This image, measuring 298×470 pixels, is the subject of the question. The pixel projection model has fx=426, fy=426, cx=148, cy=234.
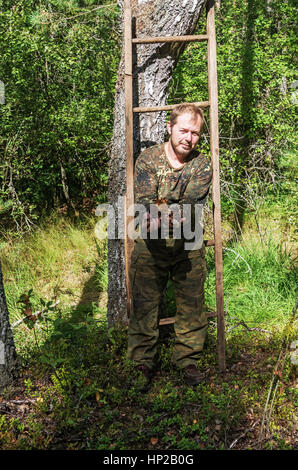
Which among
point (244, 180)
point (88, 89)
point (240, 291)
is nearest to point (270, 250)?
point (240, 291)

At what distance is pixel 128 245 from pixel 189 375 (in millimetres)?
1088

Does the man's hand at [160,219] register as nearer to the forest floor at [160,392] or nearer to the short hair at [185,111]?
the short hair at [185,111]

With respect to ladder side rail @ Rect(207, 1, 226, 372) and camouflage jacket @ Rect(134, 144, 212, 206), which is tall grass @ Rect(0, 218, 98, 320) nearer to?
ladder side rail @ Rect(207, 1, 226, 372)

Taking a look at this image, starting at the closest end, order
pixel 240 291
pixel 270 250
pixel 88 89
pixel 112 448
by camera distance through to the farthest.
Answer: pixel 112 448 → pixel 240 291 → pixel 270 250 → pixel 88 89

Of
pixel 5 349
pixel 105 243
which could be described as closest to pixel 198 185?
pixel 5 349

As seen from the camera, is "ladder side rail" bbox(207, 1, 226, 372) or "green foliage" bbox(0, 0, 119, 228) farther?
"green foliage" bbox(0, 0, 119, 228)

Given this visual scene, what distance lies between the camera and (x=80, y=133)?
6074 millimetres

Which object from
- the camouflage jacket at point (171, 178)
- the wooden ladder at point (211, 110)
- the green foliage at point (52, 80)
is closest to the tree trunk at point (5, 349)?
the wooden ladder at point (211, 110)

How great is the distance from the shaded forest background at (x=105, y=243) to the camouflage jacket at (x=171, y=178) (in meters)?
1.08

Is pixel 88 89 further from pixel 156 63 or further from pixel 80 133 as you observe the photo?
pixel 156 63

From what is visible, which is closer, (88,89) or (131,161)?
(131,161)

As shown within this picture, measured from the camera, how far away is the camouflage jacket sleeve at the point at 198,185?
9.62ft

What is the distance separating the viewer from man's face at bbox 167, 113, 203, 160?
2.87 m

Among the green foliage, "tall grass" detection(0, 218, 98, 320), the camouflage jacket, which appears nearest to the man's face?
the camouflage jacket
